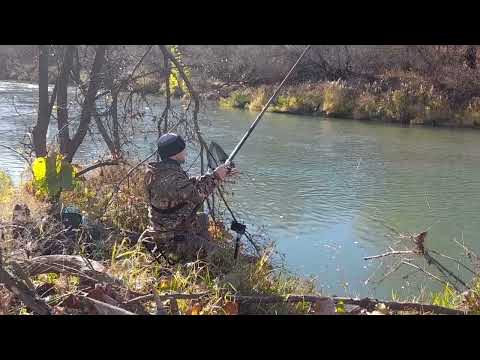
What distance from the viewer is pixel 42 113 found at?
6.47 m

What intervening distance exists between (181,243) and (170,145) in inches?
28.2

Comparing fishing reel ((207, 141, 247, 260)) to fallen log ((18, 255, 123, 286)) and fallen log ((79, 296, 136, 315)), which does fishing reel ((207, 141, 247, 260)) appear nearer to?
fallen log ((18, 255, 123, 286))

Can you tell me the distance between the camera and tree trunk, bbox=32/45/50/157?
250 inches

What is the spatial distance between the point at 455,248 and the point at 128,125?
13.7 feet

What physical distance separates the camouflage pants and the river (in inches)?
66.1

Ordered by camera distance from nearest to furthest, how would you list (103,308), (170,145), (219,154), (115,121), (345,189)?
(103,308) → (170,145) → (219,154) → (115,121) → (345,189)

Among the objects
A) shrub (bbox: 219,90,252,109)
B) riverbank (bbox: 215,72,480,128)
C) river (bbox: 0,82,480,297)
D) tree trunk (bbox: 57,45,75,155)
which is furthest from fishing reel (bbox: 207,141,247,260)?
shrub (bbox: 219,90,252,109)

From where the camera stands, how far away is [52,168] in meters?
5.45

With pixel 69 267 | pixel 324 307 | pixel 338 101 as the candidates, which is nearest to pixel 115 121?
pixel 69 267

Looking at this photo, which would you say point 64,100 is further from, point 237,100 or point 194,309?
point 237,100

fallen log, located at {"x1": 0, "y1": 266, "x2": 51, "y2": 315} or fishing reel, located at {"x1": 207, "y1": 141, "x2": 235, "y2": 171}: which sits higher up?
fishing reel, located at {"x1": 207, "y1": 141, "x2": 235, "y2": 171}

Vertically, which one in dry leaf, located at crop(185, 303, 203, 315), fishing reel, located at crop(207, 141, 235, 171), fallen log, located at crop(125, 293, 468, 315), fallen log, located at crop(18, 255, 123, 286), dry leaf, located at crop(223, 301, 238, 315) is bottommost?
fallen log, located at crop(125, 293, 468, 315)

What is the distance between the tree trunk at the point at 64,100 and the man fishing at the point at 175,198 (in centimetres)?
263
